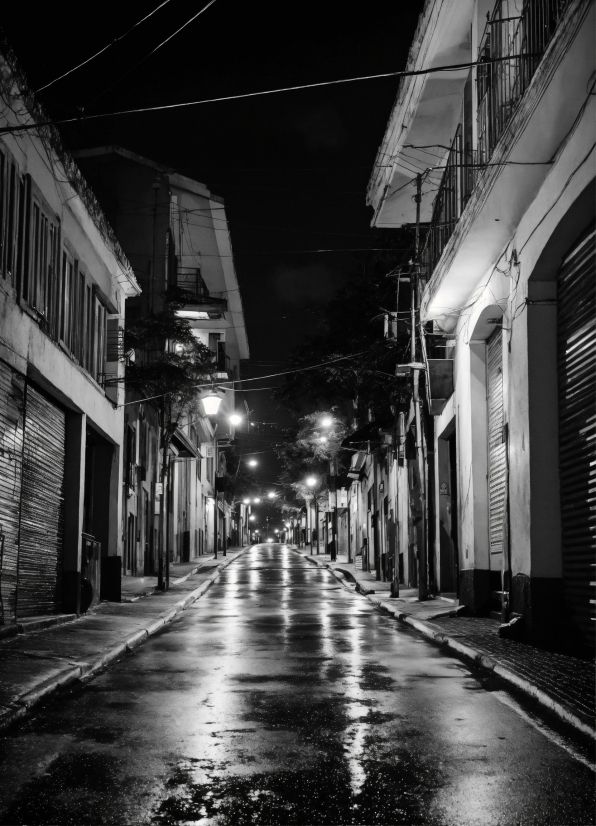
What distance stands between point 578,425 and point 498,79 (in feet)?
17.9

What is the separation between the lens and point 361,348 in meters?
28.4

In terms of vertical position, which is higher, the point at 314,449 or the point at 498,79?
the point at 498,79

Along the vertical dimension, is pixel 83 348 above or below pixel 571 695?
above

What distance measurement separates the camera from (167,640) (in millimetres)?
13141

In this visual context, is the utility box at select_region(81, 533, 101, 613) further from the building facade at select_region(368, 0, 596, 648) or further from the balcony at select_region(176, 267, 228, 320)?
the balcony at select_region(176, 267, 228, 320)

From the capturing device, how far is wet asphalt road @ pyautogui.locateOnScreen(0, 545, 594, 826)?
462cm

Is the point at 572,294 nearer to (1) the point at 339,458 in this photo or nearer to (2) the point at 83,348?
(2) the point at 83,348

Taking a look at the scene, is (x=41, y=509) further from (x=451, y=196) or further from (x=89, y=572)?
(x=451, y=196)

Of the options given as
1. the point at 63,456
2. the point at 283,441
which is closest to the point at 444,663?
the point at 63,456

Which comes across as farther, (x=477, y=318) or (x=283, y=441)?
(x=283, y=441)

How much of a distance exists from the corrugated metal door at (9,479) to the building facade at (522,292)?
6.64 meters

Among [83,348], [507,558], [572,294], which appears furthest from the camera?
[83,348]

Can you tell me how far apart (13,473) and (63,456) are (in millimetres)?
3411

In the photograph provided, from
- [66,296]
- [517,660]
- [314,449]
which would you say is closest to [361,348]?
[66,296]
